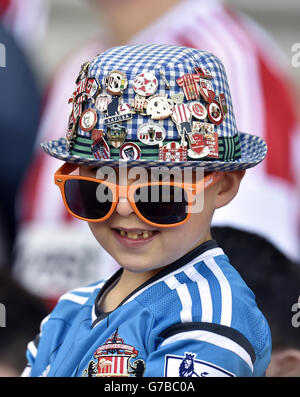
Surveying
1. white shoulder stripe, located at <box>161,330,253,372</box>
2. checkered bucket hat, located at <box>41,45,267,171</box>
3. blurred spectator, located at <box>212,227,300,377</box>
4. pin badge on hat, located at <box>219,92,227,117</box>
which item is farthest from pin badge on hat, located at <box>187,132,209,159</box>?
blurred spectator, located at <box>212,227,300,377</box>

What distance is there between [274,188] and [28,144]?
1.32 metres

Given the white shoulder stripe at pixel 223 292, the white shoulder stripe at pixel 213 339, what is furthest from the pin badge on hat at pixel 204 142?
the white shoulder stripe at pixel 213 339

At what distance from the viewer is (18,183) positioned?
11.3 ft

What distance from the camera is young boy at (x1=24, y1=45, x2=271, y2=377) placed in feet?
4.10

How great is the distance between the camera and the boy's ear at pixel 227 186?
56.3 inches

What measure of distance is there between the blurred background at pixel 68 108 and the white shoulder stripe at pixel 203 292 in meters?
1.09

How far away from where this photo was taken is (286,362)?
1.84 metres

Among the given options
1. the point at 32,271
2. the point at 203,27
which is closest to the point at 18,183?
the point at 32,271

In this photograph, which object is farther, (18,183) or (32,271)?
(18,183)

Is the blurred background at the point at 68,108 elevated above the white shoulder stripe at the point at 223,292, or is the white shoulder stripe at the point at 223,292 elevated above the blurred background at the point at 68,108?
the blurred background at the point at 68,108

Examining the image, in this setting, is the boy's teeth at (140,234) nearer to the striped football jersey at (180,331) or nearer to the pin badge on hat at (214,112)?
the striped football jersey at (180,331)

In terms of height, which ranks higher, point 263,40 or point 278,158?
point 263,40
